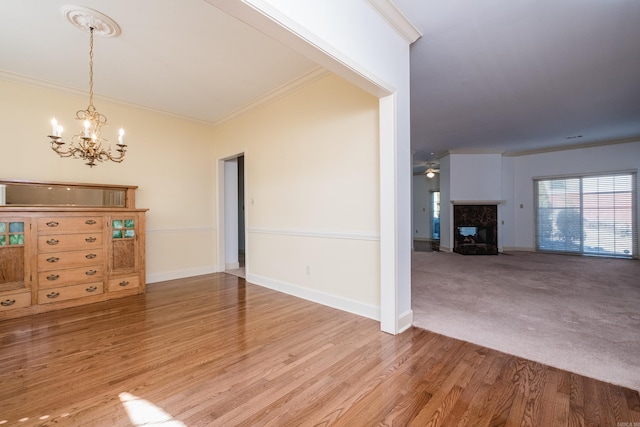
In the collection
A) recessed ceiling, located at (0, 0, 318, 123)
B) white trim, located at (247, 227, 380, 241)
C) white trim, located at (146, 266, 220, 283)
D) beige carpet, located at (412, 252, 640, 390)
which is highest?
recessed ceiling, located at (0, 0, 318, 123)

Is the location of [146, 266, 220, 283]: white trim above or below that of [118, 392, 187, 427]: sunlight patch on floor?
above

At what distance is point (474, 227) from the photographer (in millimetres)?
8156

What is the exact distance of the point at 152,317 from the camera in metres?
3.07

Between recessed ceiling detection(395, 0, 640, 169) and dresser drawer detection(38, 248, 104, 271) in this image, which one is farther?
dresser drawer detection(38, 248, 104, 271)

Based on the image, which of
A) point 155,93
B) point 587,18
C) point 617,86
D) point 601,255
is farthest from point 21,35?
point 601,255

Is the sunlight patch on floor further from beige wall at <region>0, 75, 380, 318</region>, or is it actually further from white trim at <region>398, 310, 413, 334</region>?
beige wall at <region>0, 75, 380, 318</region>

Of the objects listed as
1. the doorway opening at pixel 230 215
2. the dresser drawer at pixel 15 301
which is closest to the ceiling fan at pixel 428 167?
the doorway opening at pixel 230 215

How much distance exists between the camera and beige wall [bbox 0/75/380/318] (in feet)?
10.3

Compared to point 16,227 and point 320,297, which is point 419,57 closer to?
point 320,297

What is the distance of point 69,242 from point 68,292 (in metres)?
0.61

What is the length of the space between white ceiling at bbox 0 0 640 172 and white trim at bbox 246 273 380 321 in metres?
2.74

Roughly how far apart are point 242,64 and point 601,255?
30.1 feet

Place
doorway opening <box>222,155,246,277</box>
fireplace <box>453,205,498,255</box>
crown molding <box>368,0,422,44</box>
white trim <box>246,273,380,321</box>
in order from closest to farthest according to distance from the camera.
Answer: crown molding <box>368,0,422,44</box> < white trim <box>246,273,380,321</box> < doorway opening <box>222,155,246,277</box> < fireplace <box>453,205,498,255</box>

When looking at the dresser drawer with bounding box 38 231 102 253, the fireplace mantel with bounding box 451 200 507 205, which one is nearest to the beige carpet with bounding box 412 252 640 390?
the fireplace mantel with bounding box 451 200 507 205
